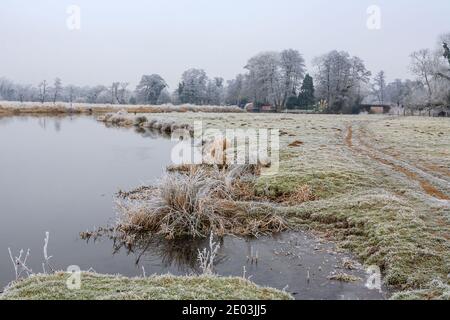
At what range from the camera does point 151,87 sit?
337 ft

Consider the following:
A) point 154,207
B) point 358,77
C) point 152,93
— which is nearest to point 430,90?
point 358,77

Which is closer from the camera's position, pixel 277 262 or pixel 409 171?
pixel 277 262

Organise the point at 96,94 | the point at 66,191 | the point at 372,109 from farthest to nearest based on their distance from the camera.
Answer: the point at 96,94, the point at 372,109, the point at 66,191

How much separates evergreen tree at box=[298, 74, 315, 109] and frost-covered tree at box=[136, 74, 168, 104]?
39789 millimetres

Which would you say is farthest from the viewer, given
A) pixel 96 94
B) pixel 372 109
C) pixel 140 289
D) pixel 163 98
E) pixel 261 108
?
pixel 96 94

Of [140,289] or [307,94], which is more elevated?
[307,94]

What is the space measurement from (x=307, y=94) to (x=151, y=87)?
41965mm

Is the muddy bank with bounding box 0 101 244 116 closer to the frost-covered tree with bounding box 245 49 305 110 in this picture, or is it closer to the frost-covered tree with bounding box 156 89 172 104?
the frost-covered tree with bounding box 245 49 305 110

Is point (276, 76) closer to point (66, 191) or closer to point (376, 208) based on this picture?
point (66, 191)

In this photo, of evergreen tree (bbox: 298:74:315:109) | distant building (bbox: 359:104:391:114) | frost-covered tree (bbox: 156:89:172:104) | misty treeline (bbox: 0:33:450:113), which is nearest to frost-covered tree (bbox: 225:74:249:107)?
misty treeline (bbox: 0:33:450:113)

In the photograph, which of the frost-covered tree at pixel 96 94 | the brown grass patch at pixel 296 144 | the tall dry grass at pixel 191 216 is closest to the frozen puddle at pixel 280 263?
the tall dry grass at pixel 191 216

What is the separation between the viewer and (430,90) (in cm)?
6800

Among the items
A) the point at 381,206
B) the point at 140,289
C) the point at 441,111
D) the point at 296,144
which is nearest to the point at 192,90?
the point at 441,111
